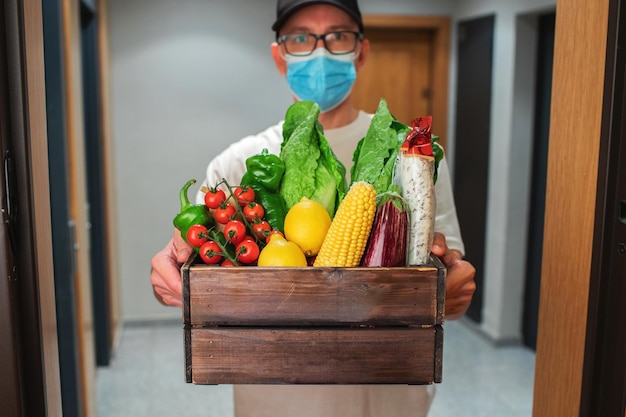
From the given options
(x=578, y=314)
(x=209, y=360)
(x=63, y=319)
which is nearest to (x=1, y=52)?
(x=209, y=360)

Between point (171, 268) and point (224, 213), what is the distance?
0.13 m

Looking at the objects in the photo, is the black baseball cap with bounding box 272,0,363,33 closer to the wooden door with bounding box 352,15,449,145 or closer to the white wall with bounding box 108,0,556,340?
the white wall with bounding box 108,0,556,340

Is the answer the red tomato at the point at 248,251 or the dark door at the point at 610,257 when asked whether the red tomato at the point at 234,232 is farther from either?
the dark door at the point at 610,257

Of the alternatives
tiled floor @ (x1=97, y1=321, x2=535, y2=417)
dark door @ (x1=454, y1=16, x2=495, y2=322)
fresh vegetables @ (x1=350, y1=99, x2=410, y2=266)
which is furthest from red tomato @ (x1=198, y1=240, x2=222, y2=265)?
dark door @ (x1=454, y1=16, x2=495, y2=322)

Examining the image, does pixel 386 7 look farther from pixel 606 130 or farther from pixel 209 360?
pixel 209 360

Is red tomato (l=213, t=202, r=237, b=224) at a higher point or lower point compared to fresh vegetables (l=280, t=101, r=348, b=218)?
lower

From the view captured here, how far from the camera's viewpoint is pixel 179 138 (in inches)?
155

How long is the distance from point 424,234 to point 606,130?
403 millimetres

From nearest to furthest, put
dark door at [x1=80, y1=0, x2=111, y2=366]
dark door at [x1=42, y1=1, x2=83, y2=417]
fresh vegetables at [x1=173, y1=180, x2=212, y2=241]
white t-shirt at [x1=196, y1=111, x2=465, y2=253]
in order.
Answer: fresh vegetables at [x1=173, y1=180, x2=212, y2=241] → white t-shirt at [x1=196, y1=111, x2=465, y2=253] → dark door at [x1=42, y1=1, x2=83, y2=417] → dark door at [x1=80, y1=0, x2=111, y2=366]

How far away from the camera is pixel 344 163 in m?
1.47

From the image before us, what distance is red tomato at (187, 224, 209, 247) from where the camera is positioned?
93 cm

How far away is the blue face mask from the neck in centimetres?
2

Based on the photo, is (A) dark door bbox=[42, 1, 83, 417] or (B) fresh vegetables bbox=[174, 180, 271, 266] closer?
(B) fresh vegetables bbox=[174, 180, 271, 266]

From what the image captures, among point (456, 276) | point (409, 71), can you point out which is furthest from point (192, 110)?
point (456, 276)
